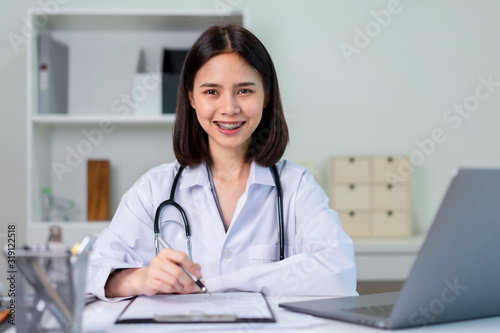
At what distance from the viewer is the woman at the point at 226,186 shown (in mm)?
1558

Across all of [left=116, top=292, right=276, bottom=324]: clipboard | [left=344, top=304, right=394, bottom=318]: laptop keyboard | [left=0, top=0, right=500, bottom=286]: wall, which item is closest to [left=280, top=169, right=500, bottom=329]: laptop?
[left=344, top=304, right=394, bottom=318]: laptop keyboard

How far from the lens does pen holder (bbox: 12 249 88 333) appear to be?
2.44ft

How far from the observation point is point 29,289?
29.5 inches

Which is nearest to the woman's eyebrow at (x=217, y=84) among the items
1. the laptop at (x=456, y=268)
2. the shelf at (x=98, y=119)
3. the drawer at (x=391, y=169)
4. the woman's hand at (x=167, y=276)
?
the woman's hand at (x=167, y=276)

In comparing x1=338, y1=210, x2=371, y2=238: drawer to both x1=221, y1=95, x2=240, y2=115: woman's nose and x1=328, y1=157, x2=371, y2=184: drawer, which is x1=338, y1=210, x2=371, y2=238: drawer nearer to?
x1=328, y1=157, x2=371, y2=184: drawer

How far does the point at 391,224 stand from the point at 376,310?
6.54 ft

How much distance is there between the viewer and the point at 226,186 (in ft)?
5.62

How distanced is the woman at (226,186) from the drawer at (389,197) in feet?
4.09

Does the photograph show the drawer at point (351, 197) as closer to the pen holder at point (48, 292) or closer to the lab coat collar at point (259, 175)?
the lab coat collar at point (259, 175)

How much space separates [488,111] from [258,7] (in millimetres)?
1361

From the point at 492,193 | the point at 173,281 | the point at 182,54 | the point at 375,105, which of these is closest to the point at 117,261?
the point at 173,281

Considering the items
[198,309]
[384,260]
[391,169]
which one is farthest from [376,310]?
[391,169]

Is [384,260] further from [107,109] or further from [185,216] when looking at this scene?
[107,109]

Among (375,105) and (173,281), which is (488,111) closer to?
(375,105)
